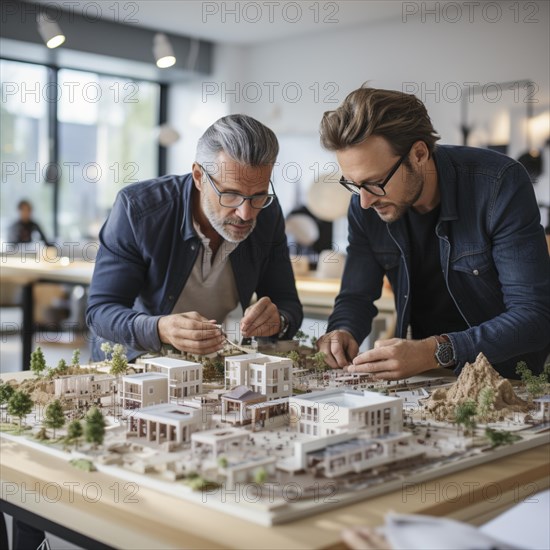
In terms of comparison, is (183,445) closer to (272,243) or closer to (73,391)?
(73,391)

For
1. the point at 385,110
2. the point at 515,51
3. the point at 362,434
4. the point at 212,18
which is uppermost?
the point at 212,18

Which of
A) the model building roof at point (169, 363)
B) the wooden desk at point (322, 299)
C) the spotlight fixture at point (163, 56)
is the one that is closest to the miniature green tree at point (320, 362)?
the model building roof at point (169, 363)

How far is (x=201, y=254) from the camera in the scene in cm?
260

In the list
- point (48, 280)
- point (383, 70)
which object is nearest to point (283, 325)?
point (48, 280)

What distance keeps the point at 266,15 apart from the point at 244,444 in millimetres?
6857

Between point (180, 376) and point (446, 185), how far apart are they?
99 centimetres

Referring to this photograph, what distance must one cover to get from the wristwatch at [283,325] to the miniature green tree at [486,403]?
0.91 m

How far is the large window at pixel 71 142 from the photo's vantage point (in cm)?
835

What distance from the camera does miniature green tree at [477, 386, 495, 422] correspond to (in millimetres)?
1672

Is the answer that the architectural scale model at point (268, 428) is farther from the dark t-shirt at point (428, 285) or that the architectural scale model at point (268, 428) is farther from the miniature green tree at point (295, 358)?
the dark t-shirt at point (428, 285)

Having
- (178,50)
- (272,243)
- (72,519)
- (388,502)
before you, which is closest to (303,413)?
(388,502)

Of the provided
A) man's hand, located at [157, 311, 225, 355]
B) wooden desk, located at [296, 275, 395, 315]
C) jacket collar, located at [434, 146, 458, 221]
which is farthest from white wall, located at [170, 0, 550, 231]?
man's hand, located at [157, 311, 225, 355]

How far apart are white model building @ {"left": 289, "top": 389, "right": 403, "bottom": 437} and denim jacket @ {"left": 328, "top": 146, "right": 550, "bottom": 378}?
1.92 feet

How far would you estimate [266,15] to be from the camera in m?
7.69
